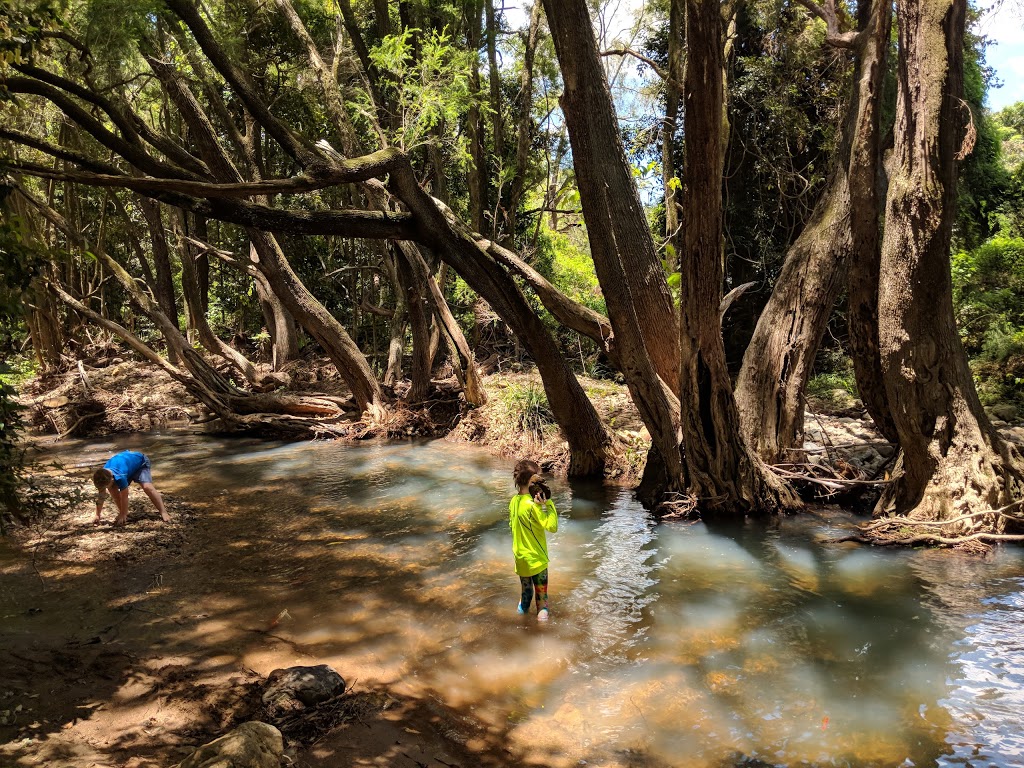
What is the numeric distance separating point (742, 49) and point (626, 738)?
50.5 feet

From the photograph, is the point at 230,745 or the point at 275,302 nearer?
the point at 230,745

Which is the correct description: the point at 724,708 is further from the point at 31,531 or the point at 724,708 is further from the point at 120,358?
the point at 120,358

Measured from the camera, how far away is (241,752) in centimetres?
307

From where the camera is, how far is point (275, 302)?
18.1 m

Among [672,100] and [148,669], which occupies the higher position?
[672,100]

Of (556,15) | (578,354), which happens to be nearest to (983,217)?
(578,354)

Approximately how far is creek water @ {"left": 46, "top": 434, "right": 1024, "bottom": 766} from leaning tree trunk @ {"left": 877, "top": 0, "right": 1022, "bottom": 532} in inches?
29.7

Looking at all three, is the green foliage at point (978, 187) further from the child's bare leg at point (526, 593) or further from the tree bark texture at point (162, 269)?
the tree bark texture at point (162, 269)

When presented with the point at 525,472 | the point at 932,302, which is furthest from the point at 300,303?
the point at 932,302

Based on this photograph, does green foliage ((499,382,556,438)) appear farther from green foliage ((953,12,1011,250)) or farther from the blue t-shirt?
green foliage ((953,12,1011,250))

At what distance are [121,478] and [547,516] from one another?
16.7ft

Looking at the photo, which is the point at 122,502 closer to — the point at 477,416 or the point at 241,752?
the point at 241,752

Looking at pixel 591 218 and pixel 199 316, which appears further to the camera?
pixel 199 316

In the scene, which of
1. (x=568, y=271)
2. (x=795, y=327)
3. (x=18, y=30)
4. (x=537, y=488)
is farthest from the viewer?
(x=568, y=271)
